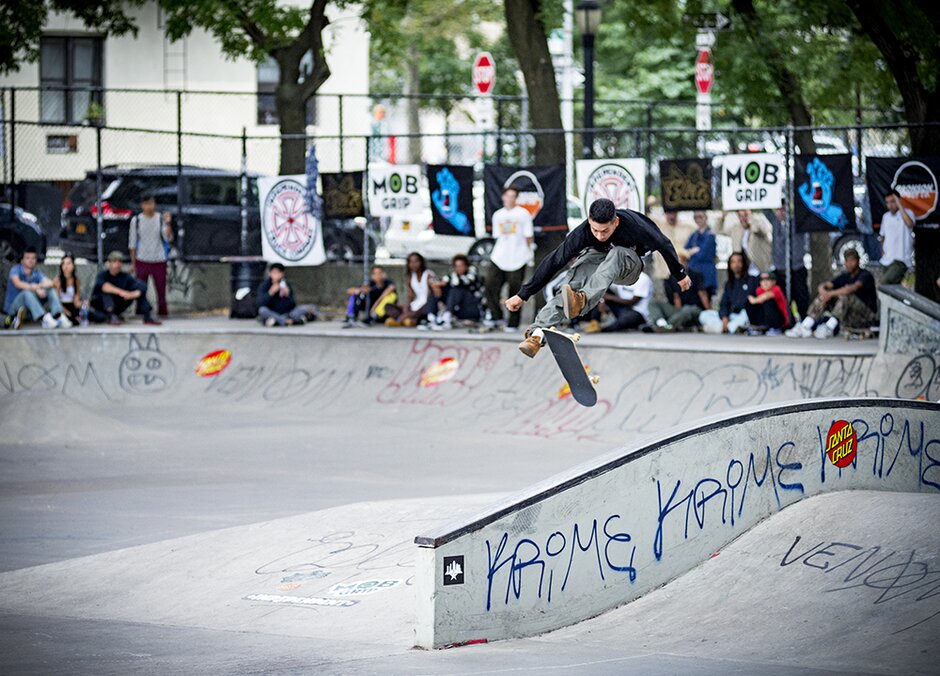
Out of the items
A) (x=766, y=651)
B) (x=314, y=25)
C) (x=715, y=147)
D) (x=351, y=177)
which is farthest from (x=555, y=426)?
(x=715, y=147)

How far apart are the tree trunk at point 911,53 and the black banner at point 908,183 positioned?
43 cm

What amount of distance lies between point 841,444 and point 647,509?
228 centimetres

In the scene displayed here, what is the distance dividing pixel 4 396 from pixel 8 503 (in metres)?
4.62

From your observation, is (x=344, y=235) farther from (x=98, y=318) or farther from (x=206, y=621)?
(x=206, y=621)

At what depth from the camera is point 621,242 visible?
373 inches

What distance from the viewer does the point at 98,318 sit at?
1919 centimetres

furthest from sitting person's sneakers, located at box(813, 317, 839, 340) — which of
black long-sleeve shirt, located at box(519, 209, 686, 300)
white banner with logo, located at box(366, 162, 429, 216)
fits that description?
black long-sleeve shirt, located at box(519, 209, 686, 300)

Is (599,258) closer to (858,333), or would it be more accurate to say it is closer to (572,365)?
(572,365)

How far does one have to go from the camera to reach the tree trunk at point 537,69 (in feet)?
63.2

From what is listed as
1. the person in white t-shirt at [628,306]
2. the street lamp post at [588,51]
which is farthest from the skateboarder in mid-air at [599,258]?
the street lamp post at [588,51]

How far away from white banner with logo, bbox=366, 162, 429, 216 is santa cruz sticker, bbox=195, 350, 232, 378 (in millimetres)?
2978

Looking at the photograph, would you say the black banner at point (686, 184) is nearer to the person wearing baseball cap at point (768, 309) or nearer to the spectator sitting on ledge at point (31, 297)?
the person wearing baseball cap at point (768, 309)

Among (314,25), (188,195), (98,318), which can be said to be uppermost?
(314,25)

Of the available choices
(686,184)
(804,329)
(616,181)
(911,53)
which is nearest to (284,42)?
(616,181)
